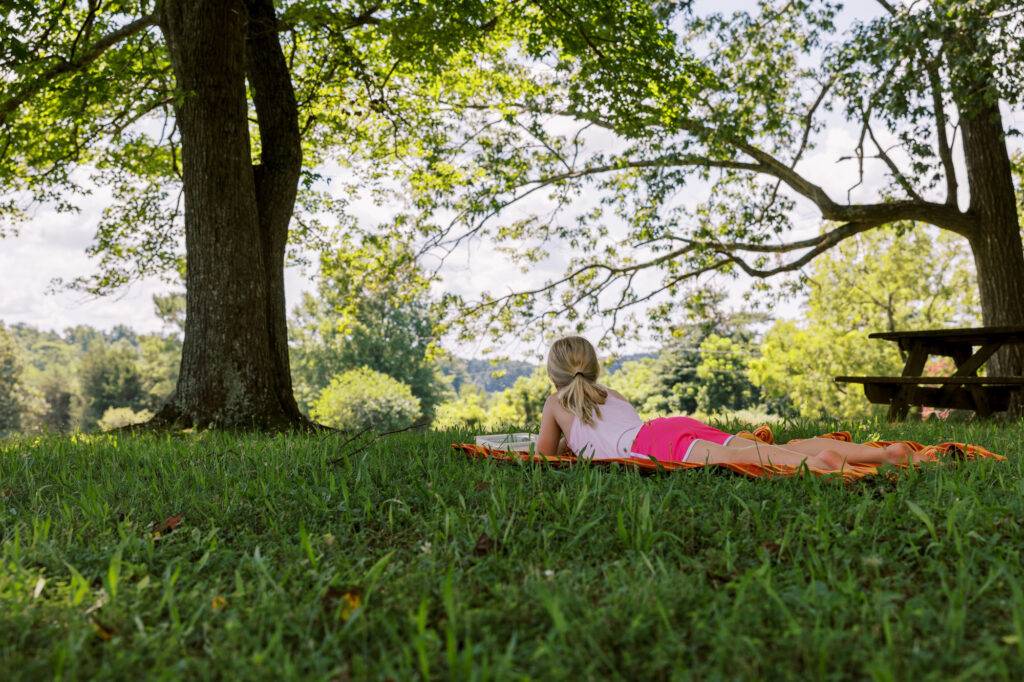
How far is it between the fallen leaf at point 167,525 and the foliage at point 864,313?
25691 mm

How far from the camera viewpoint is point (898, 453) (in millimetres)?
4340

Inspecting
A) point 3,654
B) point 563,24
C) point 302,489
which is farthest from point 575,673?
point 563,24

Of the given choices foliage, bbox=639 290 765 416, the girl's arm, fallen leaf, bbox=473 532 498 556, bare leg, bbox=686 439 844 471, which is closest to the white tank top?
the girl's arm

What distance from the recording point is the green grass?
1.96 m

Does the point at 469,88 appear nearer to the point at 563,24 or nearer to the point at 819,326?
the point at 563,24

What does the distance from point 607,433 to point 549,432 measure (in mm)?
411

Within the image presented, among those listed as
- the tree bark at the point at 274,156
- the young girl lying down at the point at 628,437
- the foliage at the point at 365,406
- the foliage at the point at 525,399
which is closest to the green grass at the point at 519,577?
the young girl lying down at the point at 628,437

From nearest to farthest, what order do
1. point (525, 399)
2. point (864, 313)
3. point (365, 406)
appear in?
point (864, 313) → point (365, 406) → point (525, 399)

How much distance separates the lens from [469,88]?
13328 mm

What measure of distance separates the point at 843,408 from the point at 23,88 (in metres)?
29.2

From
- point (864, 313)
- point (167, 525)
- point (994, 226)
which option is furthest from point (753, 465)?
point (864, 313)

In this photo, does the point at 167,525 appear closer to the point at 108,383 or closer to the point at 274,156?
the point at 274,156

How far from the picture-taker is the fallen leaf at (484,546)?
2.75 meters

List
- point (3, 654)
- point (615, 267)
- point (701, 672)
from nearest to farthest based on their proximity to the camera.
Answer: point (701, 672)
point (3, 654)
point (615, 267)
